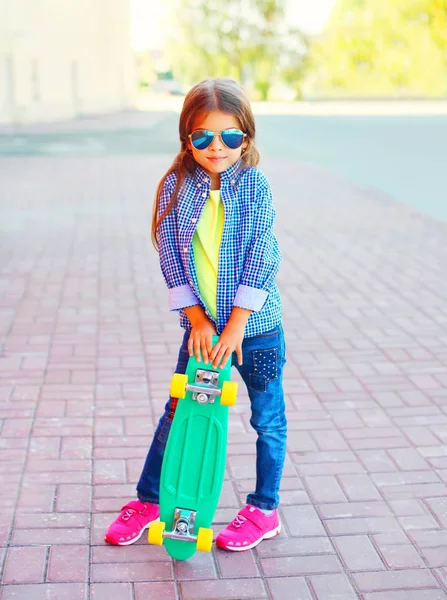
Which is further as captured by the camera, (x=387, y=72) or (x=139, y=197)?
(x=387, y=72)

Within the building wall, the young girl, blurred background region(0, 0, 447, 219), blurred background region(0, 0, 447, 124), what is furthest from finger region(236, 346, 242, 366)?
blurred background region(0, 0, 447, 124)

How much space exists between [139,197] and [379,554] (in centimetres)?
872

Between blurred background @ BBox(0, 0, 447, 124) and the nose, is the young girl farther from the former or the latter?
blurred background @ BBox(0, 0, 447, 124)

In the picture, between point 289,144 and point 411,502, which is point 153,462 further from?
point 289,144

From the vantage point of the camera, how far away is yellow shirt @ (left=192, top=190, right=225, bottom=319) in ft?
8.00

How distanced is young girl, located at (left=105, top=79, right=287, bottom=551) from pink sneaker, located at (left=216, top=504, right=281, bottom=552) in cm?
46

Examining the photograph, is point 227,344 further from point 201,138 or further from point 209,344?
point 201,138

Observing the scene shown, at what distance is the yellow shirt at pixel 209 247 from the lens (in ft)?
8.00

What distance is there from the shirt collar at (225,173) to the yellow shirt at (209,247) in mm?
44

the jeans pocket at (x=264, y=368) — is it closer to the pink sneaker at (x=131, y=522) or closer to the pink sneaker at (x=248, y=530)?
the pink sneaker at (x=248, y=530)

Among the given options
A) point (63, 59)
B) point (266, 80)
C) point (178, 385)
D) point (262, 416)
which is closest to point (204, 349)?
point (178, 385)

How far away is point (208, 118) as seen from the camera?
236 centimetres

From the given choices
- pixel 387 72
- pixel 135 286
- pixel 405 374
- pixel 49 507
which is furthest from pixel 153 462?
pixel 387 72

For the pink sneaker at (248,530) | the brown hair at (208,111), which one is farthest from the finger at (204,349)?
the pink sneaker at (248,530)
